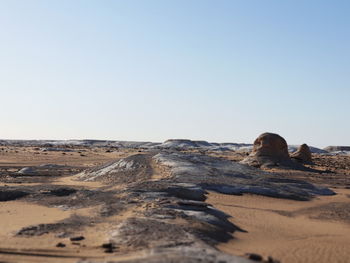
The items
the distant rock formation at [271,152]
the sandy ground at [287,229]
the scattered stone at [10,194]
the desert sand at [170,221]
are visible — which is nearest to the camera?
the desert sand at [170,221]

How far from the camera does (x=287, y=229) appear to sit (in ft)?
46.7

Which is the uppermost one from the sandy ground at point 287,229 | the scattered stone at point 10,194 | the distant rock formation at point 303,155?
the distant rock formation at point 303,155

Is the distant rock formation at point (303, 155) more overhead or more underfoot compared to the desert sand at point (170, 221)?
more overhead

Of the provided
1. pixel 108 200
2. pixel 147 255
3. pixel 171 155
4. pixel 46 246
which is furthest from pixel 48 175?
pixel 147 255

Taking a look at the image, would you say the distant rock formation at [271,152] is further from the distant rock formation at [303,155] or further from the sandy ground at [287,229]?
the sandy ground at [287,229]

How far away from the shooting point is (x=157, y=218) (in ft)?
41.8

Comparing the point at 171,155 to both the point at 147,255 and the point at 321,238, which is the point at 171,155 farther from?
the point at 147,255

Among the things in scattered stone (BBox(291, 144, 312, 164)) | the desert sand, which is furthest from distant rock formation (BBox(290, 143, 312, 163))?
the desert sand

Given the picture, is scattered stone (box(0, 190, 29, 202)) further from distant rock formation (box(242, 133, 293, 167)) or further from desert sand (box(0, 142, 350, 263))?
distant rock formation (box(242, 133, 293, 167))

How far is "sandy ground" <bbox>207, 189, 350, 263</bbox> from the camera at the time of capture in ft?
36.7

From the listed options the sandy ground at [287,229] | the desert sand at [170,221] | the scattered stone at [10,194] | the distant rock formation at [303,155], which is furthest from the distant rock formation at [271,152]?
the scattered stone at [10,194]

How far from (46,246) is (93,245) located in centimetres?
102

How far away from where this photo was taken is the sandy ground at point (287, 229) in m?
11.2

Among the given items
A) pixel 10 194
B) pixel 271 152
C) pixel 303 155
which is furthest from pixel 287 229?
pixel 303 155
